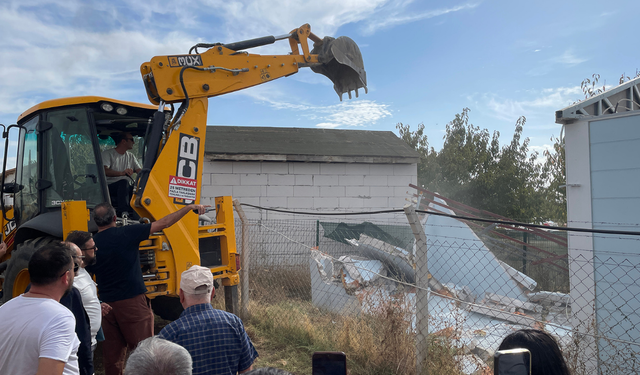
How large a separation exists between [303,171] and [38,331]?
9.15 meters

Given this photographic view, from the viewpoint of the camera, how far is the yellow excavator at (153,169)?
16.0ft

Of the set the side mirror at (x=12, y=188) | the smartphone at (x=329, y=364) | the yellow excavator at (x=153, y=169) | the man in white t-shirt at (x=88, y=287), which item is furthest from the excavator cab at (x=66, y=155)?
the smartphone at (x=329, y=364)

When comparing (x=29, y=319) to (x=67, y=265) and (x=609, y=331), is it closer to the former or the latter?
(x=67, y=265)

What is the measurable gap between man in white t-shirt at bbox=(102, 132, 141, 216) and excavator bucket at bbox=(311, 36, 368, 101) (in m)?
2.90

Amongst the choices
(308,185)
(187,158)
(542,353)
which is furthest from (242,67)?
(308,185)

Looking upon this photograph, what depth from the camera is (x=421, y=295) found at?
12.5ft

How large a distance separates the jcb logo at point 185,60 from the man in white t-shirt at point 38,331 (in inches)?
139

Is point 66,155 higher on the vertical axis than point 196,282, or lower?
higher

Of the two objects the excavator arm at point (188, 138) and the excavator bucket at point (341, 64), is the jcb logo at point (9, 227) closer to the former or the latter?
the excavator arm at point (188, 138)

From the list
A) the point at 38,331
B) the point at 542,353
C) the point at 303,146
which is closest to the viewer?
the point at 542,353

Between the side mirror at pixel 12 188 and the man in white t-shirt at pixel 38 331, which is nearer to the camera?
the man in white t-shirt at pixel 38 331

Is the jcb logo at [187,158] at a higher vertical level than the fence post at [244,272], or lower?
higher

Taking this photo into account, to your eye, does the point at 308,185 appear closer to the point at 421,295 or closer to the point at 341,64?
the point at 341,64

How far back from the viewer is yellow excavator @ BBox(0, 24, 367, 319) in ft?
16.0
